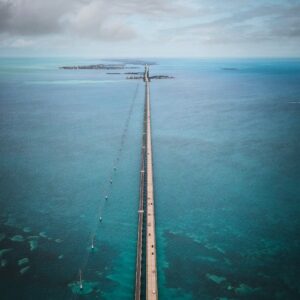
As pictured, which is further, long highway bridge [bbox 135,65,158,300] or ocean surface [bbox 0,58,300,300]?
ocean surface [bbox 0,58,300,300]

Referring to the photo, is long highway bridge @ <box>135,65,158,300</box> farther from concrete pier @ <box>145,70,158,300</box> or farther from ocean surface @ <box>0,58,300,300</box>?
ocean surface @ <box>0,58,300,300</box>

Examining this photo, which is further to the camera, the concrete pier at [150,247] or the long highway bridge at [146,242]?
the long highway bridge at [146,242]

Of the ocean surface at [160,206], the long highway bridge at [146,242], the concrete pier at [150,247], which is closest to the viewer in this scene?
the concrete pier at [150,247]

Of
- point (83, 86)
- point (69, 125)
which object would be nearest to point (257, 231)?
point (69, 125)

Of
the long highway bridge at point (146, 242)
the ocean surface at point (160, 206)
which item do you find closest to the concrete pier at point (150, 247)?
the long highway bridge at point (146, 242)

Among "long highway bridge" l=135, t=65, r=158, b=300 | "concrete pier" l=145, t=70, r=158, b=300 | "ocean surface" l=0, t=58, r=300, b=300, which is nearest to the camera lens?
"concrete pier" l=145, t=70, r=158, b=300

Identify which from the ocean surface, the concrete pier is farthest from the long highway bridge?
the ocean surface

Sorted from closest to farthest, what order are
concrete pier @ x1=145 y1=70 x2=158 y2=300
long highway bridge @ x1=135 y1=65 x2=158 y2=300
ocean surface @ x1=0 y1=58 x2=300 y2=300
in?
concrete pier @ x1=145 y1=70 x2=158 y2=300, long highway bridge @ x1=135 y1=65 x2=158 y2=300, ocean surface @ x1=0 y1=58 x2=300 y2=300

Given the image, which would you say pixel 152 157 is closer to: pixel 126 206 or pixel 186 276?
pixel 126 206

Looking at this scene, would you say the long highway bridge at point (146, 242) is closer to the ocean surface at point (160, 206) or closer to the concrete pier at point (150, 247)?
the concrete pier at point (150, 247)
